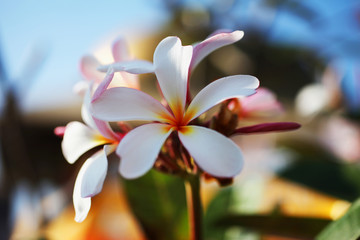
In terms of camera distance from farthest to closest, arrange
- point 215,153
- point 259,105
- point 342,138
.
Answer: point 342,138
point 259,105
point 215,153

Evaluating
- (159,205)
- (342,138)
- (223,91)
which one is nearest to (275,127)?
(223,91)

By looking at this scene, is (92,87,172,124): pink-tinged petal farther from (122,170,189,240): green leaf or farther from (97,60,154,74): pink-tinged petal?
(122,170,189,240): green leaf

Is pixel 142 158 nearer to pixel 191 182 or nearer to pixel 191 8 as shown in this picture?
pixel 191 182

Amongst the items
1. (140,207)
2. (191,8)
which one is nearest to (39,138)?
(191,8)

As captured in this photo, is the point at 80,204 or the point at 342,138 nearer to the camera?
the point at 80,204

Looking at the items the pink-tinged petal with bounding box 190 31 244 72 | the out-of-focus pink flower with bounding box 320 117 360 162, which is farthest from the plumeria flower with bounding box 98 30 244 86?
the out-of-focus pink flower with bounding box 320 117 360 162

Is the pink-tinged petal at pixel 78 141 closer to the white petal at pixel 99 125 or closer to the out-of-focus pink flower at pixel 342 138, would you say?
the white petal at pixel 99 125

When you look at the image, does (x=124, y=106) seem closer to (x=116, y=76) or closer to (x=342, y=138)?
(x=116, y=76)
